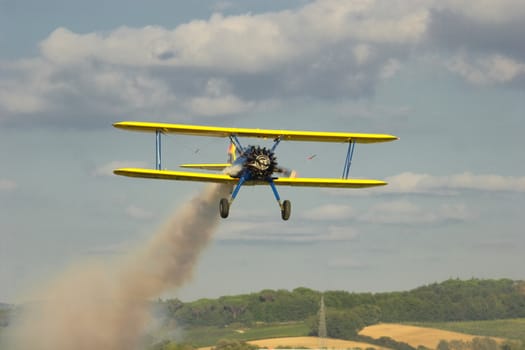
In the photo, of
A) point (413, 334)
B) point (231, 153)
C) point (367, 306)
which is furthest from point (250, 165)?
point (367, 306)

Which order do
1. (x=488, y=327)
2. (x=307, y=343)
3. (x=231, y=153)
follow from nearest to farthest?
1. (x=231, y=153)
2. (x=307, y=343)
3. (x=488, y=327)

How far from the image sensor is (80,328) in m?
84.9

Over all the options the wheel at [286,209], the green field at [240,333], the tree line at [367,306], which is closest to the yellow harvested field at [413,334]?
the tree line at [367,306]

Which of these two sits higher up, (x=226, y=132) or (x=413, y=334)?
(x=226, y=132)

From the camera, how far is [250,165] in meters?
44.2

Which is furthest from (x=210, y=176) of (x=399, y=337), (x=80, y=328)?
(x=399, y=337)

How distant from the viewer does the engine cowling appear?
44062 mm

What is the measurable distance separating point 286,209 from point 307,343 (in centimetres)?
8329

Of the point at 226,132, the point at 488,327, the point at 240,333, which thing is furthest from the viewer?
the point at 240,333

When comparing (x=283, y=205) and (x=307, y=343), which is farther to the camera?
(x=307, y=343)

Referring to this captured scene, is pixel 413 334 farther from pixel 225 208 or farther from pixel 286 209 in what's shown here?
pixel 225 208

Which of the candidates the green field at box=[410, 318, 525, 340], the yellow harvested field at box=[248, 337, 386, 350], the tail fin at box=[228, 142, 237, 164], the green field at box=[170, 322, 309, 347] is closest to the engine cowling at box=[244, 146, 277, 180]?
the tail fin at box=[228, 142, 237, 164]

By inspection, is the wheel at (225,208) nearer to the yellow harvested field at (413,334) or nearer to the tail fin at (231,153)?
the tail fin at (231,153)

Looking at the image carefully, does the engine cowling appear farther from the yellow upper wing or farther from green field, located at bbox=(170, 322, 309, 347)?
green field, located at bbox=(170, 322, 309, 347)
